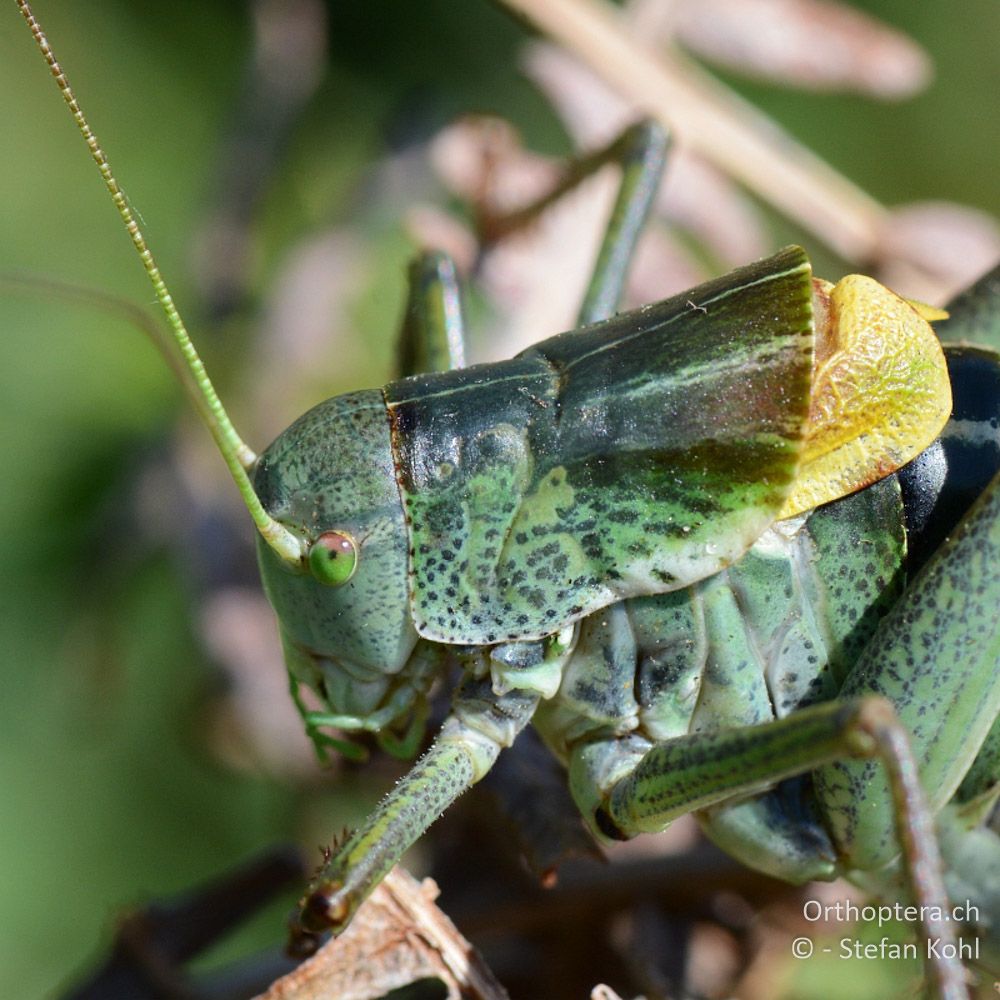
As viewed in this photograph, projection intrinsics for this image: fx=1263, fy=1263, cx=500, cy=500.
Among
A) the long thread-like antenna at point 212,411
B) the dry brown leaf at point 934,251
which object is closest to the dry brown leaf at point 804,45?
the dry brown leaf at point 934,251

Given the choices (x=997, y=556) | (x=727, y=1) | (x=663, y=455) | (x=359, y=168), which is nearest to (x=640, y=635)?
(x=663, y=455)

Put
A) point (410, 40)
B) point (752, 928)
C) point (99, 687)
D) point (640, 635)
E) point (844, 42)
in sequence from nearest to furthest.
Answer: point (640, 635) → point (752, 928) → point (99, 687) → point (844, 42) → point (410, 40)

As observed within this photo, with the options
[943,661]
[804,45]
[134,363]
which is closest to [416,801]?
[943,661]

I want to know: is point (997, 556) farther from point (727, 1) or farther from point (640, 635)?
point (727, 1)

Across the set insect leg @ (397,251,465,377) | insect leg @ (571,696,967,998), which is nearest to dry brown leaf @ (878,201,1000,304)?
insect leg @ (397,251,465,377)

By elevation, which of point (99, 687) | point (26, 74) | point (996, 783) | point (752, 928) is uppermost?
point (26, 74)

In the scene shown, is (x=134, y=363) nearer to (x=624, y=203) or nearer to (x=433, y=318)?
(x=433, y=318)

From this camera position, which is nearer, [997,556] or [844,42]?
[997,556]
